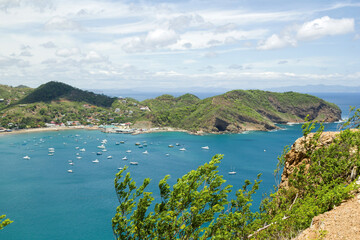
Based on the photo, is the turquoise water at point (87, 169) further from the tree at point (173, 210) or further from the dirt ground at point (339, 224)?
the dirt ground at point (339, 224)

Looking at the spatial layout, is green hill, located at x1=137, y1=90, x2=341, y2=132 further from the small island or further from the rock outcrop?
the rock outcrop

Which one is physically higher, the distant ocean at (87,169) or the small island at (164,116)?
the small island at (164,116)

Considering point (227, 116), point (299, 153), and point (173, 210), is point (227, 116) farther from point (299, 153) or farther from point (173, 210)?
point (173, 210)

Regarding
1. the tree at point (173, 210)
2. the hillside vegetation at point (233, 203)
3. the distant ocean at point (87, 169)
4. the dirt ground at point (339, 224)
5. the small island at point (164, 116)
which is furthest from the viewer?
the small island at point (164, 116)

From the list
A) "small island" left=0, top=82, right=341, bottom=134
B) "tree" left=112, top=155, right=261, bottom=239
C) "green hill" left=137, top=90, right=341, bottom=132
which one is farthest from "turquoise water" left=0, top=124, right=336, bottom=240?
"tree" left=112, top=155, right=261, bottom=239

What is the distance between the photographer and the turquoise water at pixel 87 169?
160ft

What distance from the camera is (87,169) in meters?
84.4

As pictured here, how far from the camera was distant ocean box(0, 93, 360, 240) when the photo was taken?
48656 mm

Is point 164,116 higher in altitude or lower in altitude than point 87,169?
higher

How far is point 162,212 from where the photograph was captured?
15.4 m

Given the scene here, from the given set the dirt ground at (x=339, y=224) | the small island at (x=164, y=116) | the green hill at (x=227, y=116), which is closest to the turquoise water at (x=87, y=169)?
the green hill at (x=227, y=116)

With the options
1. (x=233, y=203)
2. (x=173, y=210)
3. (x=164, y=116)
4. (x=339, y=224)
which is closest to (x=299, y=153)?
(x=233, y=203)

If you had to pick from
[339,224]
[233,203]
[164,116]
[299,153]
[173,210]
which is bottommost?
[164,116]

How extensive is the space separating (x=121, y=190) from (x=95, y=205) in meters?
46.0
